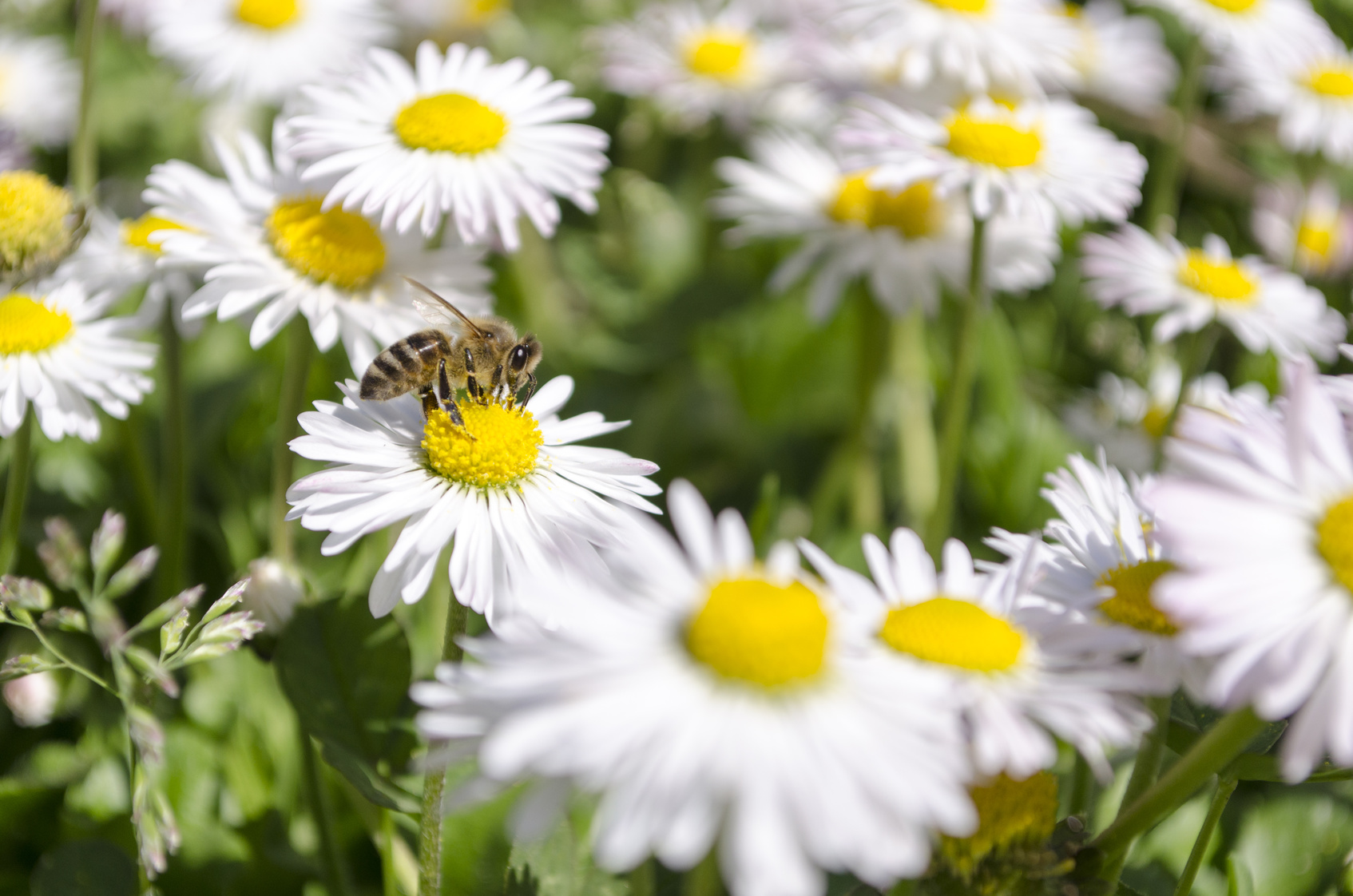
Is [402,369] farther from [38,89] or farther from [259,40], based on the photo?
[38,89]

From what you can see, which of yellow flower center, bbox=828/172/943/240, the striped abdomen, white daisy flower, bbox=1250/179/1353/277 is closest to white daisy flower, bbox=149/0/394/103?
yellow flower center, bbox=828/172/943/240

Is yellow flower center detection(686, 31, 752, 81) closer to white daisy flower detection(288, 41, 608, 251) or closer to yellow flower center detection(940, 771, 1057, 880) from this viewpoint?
white daisy flower detection(288, 41, 608, 251)

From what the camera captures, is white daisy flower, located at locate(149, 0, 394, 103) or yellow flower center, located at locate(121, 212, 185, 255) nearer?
Answer: yellow flower center, located at locate(121, 212, 185, 255)

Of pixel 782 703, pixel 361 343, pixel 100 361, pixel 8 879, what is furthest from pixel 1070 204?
pixel 8 879

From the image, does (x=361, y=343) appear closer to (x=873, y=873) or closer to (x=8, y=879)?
(x=8, y=879)

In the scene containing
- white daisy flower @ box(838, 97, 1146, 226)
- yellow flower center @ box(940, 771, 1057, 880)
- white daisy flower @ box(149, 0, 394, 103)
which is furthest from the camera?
white daisy flower @ box(149, 0, 394, 103)
